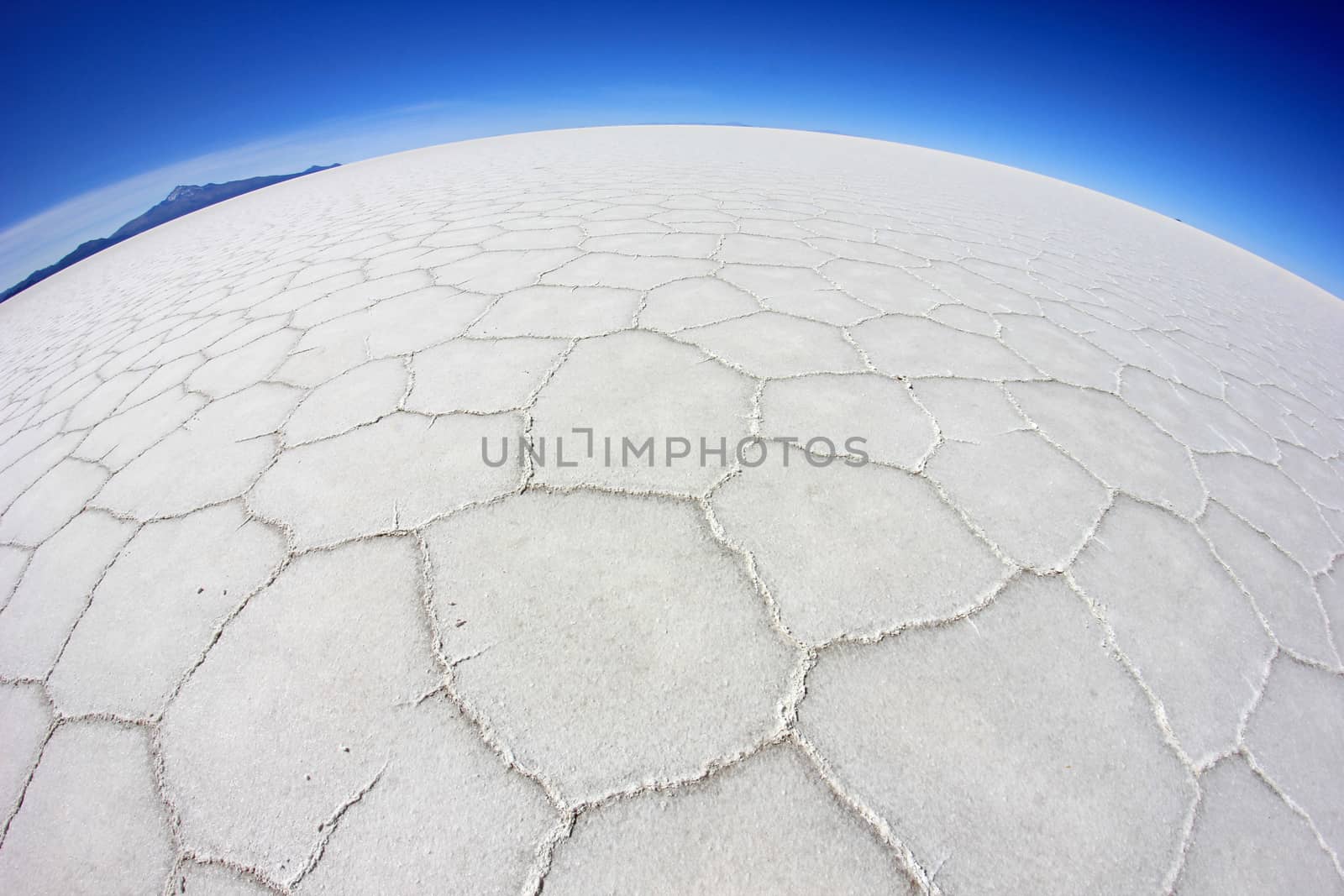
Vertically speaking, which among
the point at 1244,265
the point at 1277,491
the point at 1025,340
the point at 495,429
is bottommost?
the point at 1244,265

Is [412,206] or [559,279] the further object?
[412,206]

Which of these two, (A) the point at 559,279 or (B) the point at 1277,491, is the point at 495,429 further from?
(B) the point at 1277,491

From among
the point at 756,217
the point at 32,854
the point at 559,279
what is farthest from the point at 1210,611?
the point at 756,217

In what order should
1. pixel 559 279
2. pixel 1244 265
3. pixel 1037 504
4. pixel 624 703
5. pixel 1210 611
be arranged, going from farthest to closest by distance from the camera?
pixel 1244 265, pixel 559 279, pixel 1037 504, pixel 1210 611, pixel 624 703

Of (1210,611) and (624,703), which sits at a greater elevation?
(624,703)

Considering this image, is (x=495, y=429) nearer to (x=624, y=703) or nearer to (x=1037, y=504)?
(x=624, y=703)

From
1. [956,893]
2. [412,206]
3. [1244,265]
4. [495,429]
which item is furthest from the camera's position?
[1244,265]

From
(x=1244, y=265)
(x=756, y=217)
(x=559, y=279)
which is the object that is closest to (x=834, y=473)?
(x=559, y=279)
